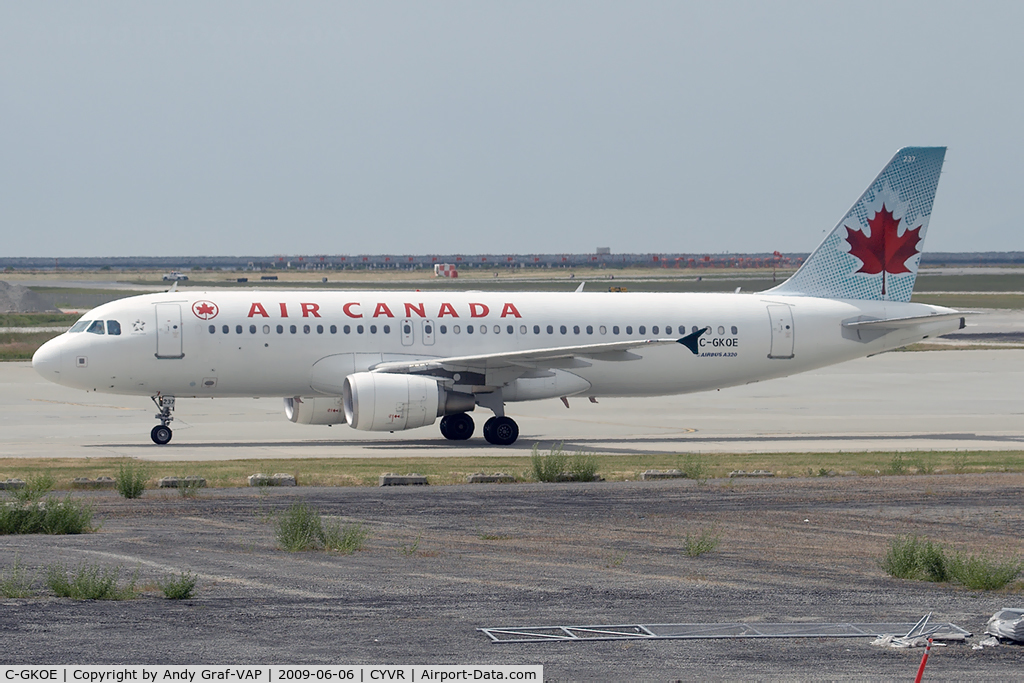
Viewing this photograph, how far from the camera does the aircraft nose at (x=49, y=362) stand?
31047mm

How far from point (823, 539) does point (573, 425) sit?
67.2ft

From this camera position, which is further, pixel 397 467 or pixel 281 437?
pixel 281 437

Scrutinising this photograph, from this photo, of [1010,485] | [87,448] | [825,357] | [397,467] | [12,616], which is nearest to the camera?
[12,616]

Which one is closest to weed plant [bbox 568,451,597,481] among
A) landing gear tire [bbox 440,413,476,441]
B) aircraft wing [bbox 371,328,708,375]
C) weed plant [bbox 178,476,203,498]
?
aircraft wing [bbox 371,328,708,375]

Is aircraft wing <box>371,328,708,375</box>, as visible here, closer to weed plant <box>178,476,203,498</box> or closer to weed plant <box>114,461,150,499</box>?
weed plant <box>178,476,203,498</box>

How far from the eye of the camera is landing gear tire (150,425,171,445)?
3106cm

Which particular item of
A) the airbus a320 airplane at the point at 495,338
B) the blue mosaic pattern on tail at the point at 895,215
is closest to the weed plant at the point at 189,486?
the airbus a320 airplane at the point at 495,338

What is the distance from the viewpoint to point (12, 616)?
40.2 feet

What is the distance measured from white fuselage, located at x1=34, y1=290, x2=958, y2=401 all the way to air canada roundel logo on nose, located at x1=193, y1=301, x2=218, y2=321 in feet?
0.09

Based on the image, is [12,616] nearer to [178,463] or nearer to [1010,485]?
[178,463]

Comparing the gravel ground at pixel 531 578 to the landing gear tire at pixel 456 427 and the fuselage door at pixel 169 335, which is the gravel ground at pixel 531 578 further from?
the landing gear tire at pixel 456 427

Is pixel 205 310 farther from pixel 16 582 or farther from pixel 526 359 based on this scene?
pixel 16 582

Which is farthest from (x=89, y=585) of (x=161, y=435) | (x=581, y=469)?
(x=161, y=435)

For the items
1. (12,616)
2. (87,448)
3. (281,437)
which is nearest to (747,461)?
(281,437)
